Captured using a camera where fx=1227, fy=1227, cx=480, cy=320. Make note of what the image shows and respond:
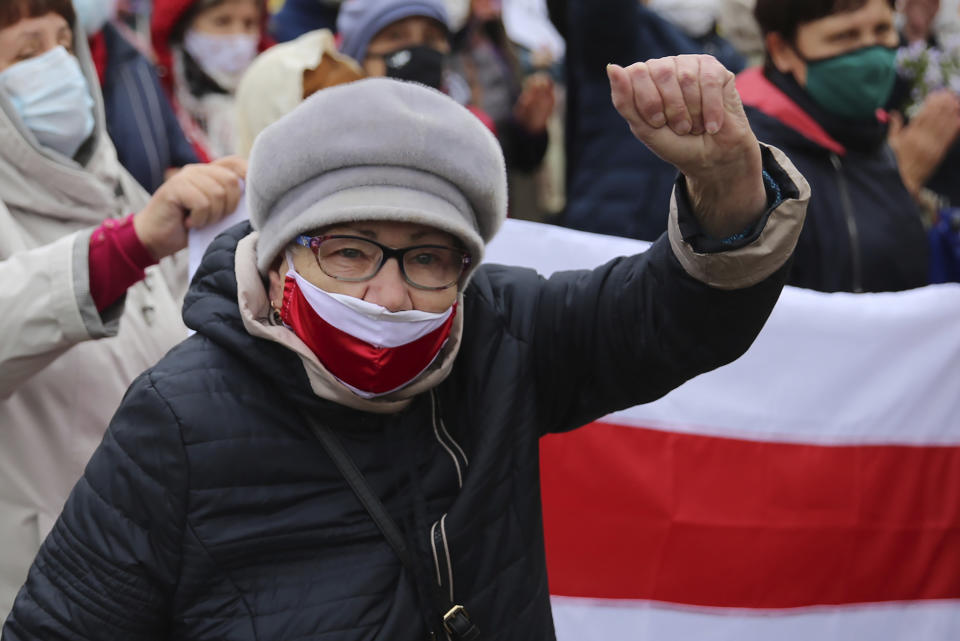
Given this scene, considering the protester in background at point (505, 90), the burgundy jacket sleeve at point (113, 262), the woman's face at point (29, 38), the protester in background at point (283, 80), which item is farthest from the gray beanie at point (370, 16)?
the burgundy jacket sleeve at point (113, 262)

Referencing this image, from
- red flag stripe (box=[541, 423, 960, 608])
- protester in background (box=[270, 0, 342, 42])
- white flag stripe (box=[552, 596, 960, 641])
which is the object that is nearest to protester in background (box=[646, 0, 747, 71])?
protester in background (box=[270, 0, 342, 42])

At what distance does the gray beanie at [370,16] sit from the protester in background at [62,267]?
1.23 m

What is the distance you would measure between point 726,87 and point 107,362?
1662 mm

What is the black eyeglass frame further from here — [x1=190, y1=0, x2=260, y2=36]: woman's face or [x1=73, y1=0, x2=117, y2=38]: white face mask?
[x1=190, y1=0, x2=260, y2=36]: woman's face

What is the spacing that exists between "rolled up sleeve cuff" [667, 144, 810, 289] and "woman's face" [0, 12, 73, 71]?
1.83 m

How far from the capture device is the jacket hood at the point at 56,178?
9.26 feet

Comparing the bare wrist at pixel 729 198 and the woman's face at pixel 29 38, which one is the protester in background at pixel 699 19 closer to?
the woman's face at pixel 29 38

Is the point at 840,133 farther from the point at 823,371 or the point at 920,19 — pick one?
the point at 920,19

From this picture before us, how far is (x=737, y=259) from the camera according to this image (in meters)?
1.81

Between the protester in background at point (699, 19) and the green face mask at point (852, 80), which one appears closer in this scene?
the green face mask at point (852, 80)

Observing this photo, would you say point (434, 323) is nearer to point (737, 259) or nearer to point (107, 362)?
point (737, 259)

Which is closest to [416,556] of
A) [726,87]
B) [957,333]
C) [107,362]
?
[726,87]

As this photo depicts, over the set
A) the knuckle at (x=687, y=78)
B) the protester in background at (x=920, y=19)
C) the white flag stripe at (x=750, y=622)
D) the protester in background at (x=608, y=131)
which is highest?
the knuckle at (x=687, y=78)

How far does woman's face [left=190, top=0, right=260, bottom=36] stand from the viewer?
5.00m
